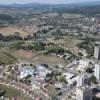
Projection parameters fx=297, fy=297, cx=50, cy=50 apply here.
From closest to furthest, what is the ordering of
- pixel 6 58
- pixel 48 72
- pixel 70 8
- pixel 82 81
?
pixel 82 81, pixel 48 72, pixel 6 58, pixel 70 8

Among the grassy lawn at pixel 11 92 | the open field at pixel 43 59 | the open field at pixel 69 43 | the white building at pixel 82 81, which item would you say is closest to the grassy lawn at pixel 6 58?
the open field at pixel 43 59

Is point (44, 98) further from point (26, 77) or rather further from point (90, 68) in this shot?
point (90, 68)

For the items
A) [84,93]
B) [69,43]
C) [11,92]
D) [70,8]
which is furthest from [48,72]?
[70,8]

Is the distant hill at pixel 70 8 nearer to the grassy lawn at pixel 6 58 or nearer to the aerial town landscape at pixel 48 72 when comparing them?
the aerial town landscape at pixel 48 72

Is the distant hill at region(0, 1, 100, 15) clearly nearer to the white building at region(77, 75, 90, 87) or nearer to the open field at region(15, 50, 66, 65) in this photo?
the open field at region(15, 50, 66, 65)

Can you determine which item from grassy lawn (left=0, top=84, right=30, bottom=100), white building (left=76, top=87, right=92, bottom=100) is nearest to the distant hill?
grassy lawn (left=0, top=84, right=30, bottom=100)

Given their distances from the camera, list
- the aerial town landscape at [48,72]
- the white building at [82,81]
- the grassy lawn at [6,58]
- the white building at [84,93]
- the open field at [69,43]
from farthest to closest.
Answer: the open field at [69,43], the grassy lawn at [6,58], the white building at [82,81], the aerial town landscape at [48,72], the white building at [84,93]

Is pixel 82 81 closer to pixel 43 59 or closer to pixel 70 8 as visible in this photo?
pixel 43 59

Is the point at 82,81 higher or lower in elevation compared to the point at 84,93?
lower
